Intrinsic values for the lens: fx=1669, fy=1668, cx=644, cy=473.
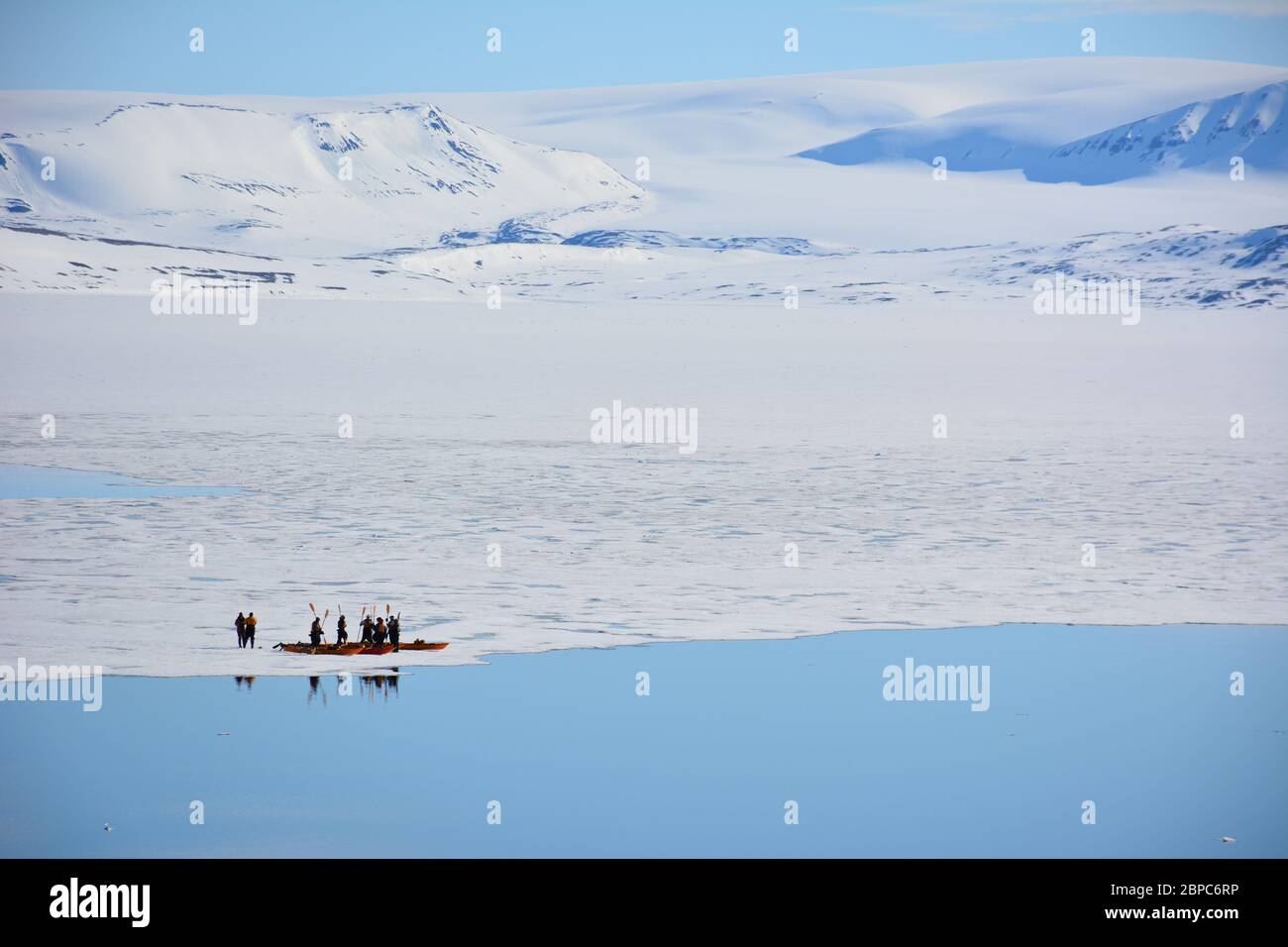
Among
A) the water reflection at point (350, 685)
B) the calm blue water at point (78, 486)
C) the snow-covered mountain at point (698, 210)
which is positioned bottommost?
the water reflection at point (350, 685)

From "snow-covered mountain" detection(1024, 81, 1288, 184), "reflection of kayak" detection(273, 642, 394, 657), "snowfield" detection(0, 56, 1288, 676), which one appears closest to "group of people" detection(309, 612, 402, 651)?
"reflection of kayak" detection(273, 642, 394, 657)

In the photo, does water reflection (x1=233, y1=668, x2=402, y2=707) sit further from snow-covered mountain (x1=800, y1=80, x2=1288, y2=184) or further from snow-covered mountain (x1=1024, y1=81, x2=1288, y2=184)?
snow-covered mountain (x1=800, y1=80, x2=1288, y2=184)

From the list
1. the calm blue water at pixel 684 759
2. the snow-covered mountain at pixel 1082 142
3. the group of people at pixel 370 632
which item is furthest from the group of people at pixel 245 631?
the snow-covered mountain at pixel 1082 142

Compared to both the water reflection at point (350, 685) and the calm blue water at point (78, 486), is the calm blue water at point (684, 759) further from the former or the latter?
the calm blue water at point (78, 486)

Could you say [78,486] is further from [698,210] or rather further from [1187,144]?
[1187,144]

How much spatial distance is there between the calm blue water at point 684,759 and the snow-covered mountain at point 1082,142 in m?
167

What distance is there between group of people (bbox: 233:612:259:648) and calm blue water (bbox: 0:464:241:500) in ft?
20.5

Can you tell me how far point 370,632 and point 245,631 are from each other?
83cm

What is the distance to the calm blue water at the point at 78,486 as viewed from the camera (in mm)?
17109

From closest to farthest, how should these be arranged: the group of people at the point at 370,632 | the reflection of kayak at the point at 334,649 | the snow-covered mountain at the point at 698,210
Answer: the reflection of kayak at the point at 334,649
the group of people at the point at 370,632
the snow-covered mountain at the point at 698,210

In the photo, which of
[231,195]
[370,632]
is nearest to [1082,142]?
[231,195]

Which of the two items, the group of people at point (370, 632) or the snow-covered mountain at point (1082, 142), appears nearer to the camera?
the group of people at point (370, 632)

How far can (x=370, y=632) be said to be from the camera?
1145 cm
